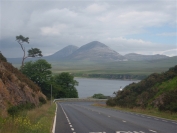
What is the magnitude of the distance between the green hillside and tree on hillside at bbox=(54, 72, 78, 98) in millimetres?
49249

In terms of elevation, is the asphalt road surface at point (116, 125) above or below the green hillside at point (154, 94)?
below

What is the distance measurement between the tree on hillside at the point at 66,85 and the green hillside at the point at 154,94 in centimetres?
4925

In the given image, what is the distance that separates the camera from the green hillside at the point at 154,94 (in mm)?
30250

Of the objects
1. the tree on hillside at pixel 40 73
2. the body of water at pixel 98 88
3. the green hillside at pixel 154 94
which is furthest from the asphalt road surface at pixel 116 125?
the body of water at pixel 98 88

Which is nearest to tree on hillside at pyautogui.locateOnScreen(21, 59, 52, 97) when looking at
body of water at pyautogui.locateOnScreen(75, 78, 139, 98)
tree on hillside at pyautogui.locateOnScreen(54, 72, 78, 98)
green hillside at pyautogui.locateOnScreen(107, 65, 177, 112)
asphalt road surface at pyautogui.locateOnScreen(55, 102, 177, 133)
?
tree on hillside at pyautogui.locateOnScreen(54, 72, 78, 98)

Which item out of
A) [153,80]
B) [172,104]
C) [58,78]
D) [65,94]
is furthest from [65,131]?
[58,78]

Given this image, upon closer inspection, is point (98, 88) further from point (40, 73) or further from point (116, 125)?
point (116, 125)

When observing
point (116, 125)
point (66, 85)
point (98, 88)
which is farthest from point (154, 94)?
point (98, 88)

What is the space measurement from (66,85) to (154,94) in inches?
2744

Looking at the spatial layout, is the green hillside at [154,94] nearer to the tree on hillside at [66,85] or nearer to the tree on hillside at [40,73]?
the tree on hillside at [40,73]

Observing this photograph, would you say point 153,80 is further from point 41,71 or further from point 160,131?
point 41,71

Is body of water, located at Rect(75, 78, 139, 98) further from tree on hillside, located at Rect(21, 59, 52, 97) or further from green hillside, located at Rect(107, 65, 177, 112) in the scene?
green hillside, located at Rect(107, 65, 177, 112)

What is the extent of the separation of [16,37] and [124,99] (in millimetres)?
32639

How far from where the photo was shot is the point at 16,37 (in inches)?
2670
